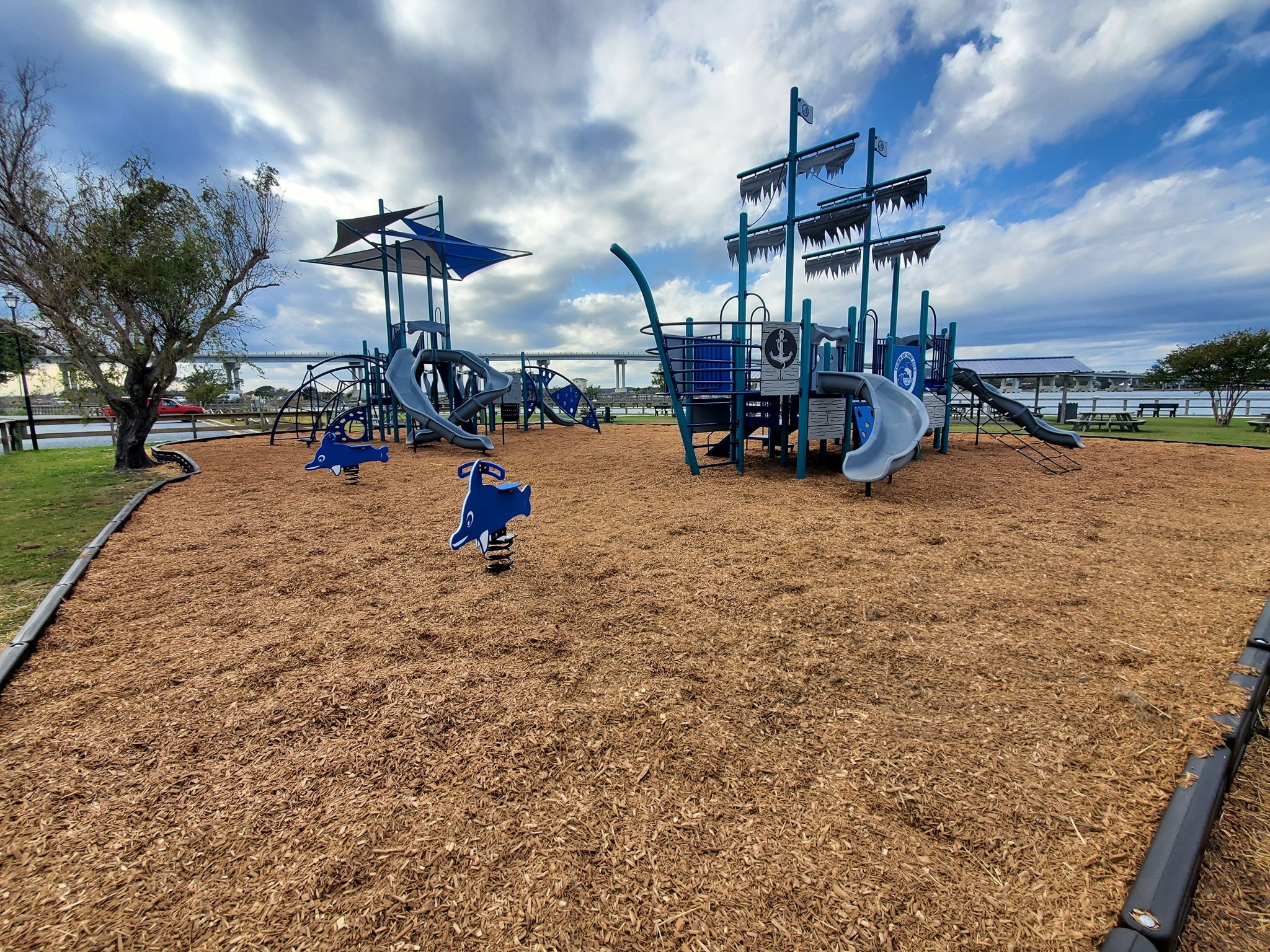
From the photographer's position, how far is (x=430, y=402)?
13391 millimetres

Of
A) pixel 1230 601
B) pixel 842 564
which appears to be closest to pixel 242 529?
pixel 842 564

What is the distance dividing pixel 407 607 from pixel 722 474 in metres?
5.71

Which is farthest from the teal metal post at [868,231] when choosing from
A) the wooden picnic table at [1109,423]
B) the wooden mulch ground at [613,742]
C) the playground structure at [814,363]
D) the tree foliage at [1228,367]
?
the tree foliage at [1228,367]

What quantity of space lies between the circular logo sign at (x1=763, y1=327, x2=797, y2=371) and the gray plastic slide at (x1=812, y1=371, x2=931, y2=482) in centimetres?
68

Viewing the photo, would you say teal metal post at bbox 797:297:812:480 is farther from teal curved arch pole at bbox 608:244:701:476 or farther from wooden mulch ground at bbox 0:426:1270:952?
wooden mulch ground at bbox 0:426:1270:952

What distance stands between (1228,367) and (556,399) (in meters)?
24.8

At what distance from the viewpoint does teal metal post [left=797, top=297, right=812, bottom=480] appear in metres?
7.73

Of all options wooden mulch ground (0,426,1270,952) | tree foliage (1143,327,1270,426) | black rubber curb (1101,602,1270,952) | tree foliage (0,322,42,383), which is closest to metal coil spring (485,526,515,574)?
wooden mulch ground (0,426,1270,952)

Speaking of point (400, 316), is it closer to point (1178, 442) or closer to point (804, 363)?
point (804, 363)

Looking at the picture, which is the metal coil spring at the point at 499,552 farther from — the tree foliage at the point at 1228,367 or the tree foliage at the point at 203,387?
the tree foliage at the point at 1228,367

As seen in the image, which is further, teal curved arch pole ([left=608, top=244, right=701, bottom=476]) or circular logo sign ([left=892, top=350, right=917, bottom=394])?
circular logo sign ([left=892, top=350, right=917, bottom=394])

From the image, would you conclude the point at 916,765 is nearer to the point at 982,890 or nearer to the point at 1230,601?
the point at 982,890

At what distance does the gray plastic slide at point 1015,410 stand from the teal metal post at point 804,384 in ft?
22.6

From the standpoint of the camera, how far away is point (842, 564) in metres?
4.20
